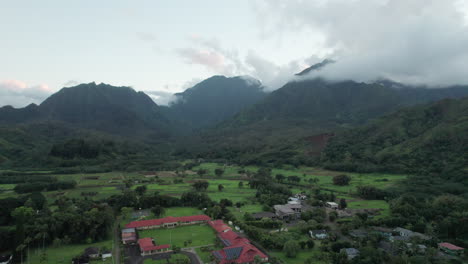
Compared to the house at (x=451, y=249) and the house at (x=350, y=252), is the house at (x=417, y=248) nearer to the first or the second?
the house at (x=451, y=249)

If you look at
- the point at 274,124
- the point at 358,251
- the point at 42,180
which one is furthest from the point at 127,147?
the point at 358,251

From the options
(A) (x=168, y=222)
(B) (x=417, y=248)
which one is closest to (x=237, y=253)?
(A) (x=168, y=222)

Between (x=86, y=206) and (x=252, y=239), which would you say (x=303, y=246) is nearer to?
(x=252, y=239)

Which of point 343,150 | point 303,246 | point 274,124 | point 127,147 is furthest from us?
point 274,124

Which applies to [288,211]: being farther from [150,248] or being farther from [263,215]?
[150,248]

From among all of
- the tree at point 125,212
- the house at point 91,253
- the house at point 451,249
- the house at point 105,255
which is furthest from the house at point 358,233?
the tree at point 125,212

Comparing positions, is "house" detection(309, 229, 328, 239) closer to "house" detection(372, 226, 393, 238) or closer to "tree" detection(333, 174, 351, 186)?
"house" detection(372, 226, 393, 238)
